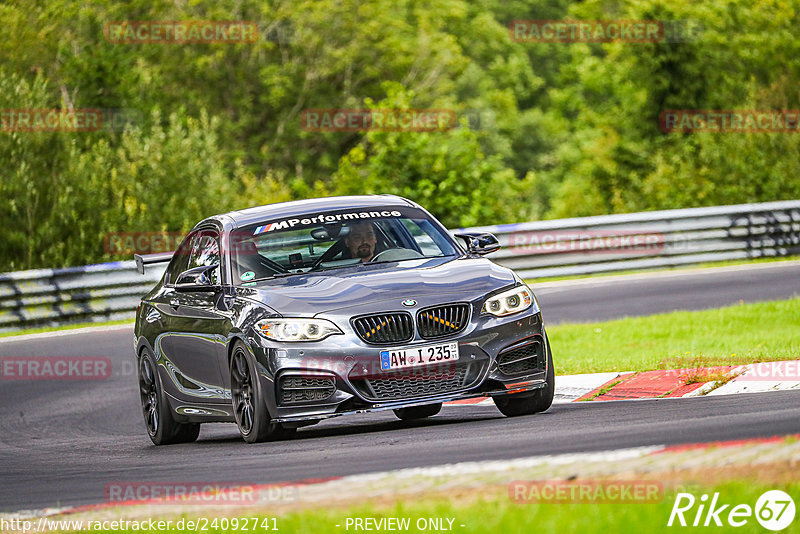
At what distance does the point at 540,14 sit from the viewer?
291ft

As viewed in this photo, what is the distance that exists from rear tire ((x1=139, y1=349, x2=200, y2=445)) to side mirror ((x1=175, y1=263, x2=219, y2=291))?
1.13 metres

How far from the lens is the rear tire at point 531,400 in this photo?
986 cm

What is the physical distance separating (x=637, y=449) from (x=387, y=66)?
163 ft

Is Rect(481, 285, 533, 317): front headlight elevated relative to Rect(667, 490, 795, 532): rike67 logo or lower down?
lower down

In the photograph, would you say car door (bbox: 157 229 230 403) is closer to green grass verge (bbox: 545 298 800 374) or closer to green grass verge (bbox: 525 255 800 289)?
green grass verge (bbox: 545 298 800 374)

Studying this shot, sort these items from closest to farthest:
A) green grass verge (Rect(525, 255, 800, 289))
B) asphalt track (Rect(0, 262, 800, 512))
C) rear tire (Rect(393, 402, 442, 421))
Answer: asphalt track (Rect(0, 262, 800, 512))
rear tire (Rect(393, 402, 442, 421))
green grass verge (Rect(525, 255, 800, 289))

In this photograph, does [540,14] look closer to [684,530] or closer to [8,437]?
[8,437]

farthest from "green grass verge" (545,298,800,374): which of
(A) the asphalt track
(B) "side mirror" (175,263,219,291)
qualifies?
(B) "side mirror" (175,263,219,291)

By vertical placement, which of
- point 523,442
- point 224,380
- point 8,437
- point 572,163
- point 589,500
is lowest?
point 572,163

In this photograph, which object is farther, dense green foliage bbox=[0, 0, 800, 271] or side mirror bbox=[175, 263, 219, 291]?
dense green foliage bbox=[0, 0, 800, 271]

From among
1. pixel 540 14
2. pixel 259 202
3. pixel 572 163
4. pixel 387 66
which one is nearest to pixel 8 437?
pixel 259 202

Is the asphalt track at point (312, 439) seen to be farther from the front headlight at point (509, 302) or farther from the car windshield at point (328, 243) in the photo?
the car windshield at point (328, 243)

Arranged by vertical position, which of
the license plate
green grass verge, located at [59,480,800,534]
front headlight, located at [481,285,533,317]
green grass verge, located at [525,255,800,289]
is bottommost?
green grass verge, located at [525,255,800,289]

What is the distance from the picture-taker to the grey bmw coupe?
30.0 feet
